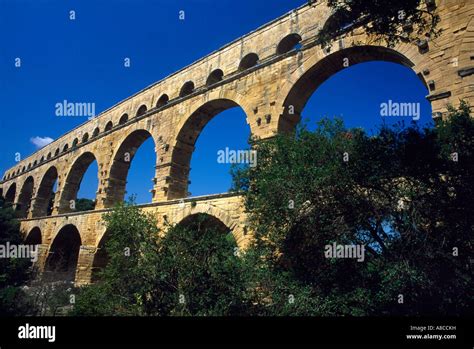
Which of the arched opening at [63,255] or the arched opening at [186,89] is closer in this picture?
the arched opening at [186,89]

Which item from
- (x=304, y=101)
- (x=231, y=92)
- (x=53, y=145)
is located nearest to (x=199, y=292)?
(x=304, y=101)

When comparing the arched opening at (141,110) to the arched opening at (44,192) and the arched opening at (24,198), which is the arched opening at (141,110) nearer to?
the arched opening at (44,192)

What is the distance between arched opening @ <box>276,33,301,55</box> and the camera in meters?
12.8

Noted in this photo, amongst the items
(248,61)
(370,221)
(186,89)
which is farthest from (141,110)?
(370,221)

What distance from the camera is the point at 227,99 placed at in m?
13.7

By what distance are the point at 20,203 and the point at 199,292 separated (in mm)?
32377

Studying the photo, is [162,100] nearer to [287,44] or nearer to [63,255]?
[287,44]

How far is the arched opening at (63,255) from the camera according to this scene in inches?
807

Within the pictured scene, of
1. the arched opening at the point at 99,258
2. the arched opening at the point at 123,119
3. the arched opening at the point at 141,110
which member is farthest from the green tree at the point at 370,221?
the arched opening at the point at 123,119

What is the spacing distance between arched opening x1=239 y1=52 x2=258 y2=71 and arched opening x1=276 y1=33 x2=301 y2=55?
147 cm

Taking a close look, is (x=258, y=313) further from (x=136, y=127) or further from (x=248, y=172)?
(x=136, y=127)

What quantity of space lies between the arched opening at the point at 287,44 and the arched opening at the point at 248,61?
147 cm

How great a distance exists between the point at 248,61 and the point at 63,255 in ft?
58.8

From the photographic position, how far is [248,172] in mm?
8516
